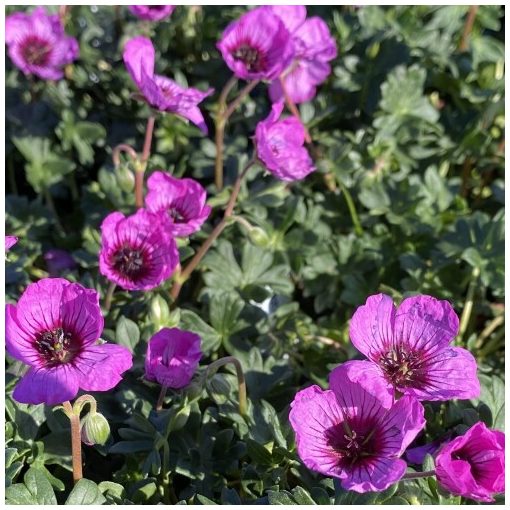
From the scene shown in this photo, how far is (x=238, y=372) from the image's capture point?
62.5 inches

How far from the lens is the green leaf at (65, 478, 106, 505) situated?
4.76 feet

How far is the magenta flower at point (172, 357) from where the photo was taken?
1.61 m

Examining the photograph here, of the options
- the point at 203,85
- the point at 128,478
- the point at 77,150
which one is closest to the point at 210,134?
the point at 203,85

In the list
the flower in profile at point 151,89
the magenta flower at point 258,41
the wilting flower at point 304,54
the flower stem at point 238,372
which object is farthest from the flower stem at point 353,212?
the flower stem at point 238,372

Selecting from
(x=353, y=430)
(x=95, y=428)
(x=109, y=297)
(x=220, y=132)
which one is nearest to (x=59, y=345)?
(x=95, y=428)

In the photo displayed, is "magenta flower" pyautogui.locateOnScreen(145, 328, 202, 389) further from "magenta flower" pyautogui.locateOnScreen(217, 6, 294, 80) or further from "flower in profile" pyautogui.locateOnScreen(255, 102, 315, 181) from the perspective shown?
"magenta flower" pyautogui.locateOnScreen(217, 6, 294, 80)

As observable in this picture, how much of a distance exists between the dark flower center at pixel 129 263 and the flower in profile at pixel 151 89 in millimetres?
372

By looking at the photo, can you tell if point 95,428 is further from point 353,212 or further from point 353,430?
point 353,212

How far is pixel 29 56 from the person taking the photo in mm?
2623

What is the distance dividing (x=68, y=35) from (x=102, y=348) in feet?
5.68

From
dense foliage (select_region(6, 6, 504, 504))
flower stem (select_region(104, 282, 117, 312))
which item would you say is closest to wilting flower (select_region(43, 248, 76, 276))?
dense foliage (select_region(6, 6, 504, 504))

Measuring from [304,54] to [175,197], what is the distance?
70cm

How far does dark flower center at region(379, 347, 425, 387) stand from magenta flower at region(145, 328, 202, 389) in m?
0.39

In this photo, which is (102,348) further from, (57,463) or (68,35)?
(68,35)
